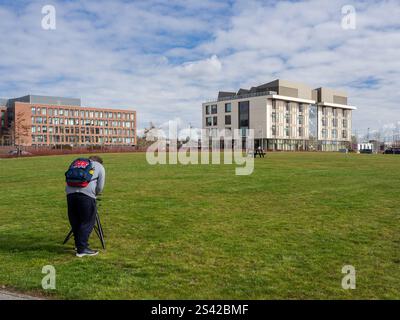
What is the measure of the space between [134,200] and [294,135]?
11318 centimetres

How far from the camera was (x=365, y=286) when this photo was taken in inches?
224

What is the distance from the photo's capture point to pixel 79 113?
14088 centimetres

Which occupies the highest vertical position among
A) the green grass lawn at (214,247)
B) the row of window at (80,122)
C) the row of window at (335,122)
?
the row of window at (80,122)

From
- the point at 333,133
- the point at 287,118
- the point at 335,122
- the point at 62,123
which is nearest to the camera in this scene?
the point at 287,118

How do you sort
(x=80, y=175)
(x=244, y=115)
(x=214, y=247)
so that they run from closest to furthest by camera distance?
(x=80, y=175)
(x=214, y=247)
(x=244, y=115)

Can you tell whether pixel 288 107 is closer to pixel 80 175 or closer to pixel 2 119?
pixel 2 119

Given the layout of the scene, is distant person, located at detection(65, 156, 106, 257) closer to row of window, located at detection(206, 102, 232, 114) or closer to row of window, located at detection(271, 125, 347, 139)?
row of window, located at detection(271, 125, 347, 139)

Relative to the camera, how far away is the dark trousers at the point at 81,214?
699 centimetres

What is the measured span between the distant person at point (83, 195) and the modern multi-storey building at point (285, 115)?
108 meters

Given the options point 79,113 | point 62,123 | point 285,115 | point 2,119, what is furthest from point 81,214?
point 79,113

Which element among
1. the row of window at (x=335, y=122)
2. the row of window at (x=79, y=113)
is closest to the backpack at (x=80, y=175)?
the row of window at (x=335, y=122)

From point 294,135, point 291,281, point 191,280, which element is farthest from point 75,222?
point 294,135

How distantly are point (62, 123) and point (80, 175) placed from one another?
140 meters

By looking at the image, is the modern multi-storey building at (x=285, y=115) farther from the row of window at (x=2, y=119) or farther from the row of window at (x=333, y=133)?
the row of window at (x=2, y=119)
